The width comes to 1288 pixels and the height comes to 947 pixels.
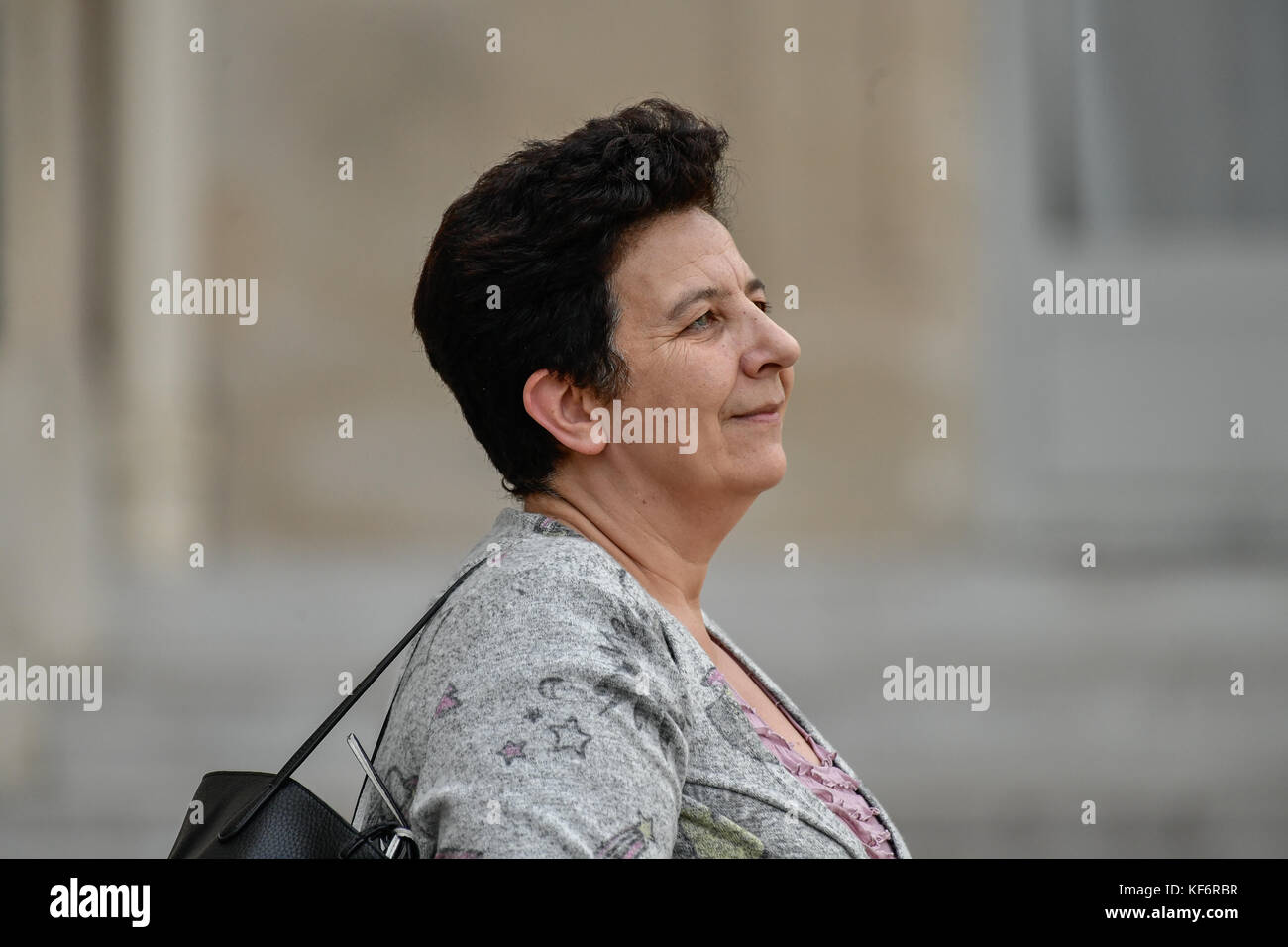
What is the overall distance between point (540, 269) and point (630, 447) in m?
0.25

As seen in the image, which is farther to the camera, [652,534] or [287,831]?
[652,534]

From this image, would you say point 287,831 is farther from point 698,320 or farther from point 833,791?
point 698,320

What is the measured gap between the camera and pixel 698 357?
1845 mm

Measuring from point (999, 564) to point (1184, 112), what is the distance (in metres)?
2.29

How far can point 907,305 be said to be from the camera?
6.43 meters

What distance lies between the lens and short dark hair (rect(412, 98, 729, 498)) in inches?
71.3

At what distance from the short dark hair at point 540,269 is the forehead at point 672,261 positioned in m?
0.02

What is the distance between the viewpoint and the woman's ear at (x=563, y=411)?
183 cm

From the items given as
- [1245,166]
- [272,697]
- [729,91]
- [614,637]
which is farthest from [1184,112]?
[614,637]

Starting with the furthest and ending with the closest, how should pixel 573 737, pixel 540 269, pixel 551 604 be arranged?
pixel 540 269 < pixel 551 604 < pixel 573 737

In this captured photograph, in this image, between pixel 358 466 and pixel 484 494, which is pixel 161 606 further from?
pixel 484 494

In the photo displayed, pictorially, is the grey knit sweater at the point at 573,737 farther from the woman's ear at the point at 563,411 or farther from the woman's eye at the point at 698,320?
the woman's eye at the point at 698,320

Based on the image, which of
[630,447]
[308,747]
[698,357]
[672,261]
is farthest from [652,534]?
[308,747]

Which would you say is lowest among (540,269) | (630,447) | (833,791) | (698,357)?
(833,791)
